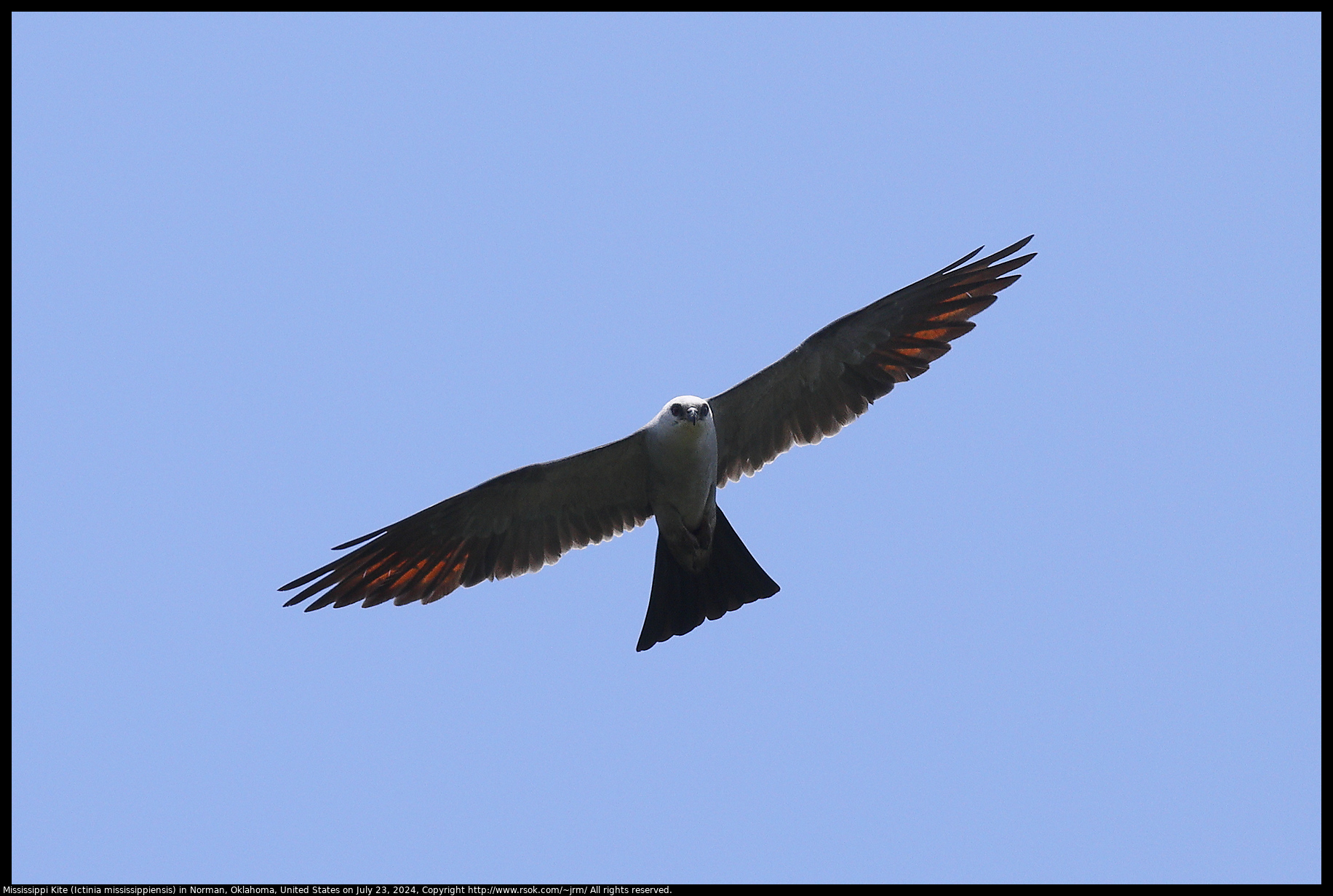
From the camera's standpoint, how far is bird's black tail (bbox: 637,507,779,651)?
8.48m

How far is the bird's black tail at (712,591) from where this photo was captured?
27.8 ft

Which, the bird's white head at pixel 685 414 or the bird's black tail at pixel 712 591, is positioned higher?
the bird's white head at pixel 685 414

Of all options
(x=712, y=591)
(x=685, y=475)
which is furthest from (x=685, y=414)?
(x=712, y=591)

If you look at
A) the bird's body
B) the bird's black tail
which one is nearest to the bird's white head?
the bird's body

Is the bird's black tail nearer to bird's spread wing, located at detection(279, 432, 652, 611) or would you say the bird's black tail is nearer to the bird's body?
the bird's body

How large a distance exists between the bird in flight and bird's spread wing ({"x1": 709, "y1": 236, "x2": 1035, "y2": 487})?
10 mm

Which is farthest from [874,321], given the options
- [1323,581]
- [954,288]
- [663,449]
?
[1323,581]

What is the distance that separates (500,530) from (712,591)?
1.81 m

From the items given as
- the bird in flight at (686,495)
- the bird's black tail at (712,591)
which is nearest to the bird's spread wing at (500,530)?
the bird in flight at (686,495)

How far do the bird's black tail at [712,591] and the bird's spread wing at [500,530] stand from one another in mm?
639

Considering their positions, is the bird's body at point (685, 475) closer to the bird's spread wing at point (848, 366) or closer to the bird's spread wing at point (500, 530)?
the bird's spread wing at point (500, 530)

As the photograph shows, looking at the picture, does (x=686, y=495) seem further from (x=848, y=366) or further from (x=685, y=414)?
(x=848, y=366)

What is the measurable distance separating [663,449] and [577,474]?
31.9 inches
